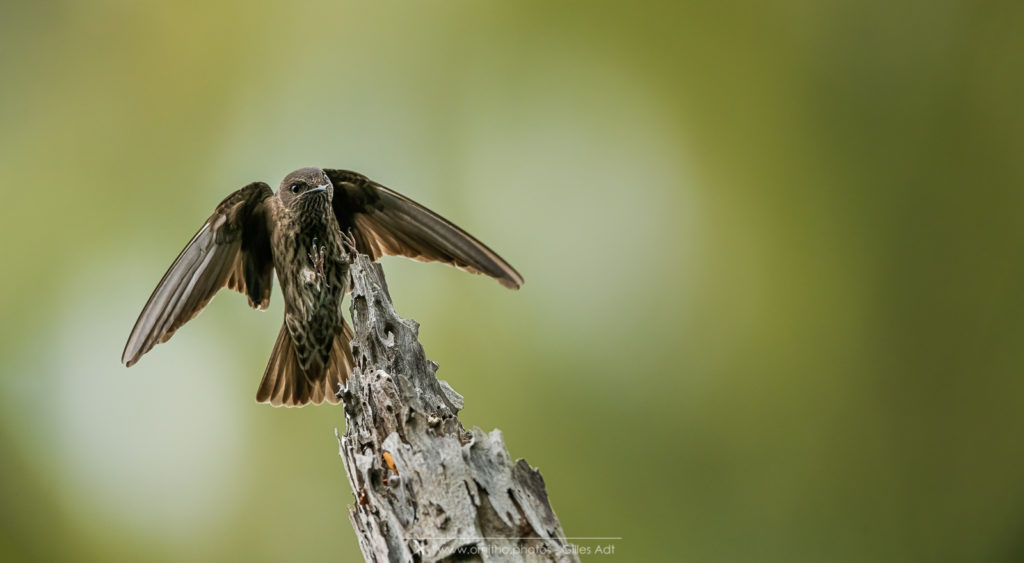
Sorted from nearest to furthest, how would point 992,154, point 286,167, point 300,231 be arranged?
point 300,231, point 992,154, point 286,167

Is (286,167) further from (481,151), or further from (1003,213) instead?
(1003,213)

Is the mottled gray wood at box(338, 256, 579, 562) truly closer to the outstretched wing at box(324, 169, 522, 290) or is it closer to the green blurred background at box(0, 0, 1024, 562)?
the outstretched wing at box(324, 169, 522, 290)

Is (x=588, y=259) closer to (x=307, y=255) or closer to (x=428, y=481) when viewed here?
(x=307, y=255)

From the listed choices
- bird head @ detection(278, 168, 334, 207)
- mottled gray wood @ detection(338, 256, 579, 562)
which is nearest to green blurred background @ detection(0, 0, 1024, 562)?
bird head @ detection(278, 168, 334, 207)

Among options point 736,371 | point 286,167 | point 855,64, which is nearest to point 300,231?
point 286,167

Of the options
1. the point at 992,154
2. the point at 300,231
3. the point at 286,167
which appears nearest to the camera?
the point at 300,231

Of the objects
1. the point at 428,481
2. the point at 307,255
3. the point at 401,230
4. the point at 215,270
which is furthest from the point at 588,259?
the point at 428,481

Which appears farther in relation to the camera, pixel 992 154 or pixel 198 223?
pixel 198 223
